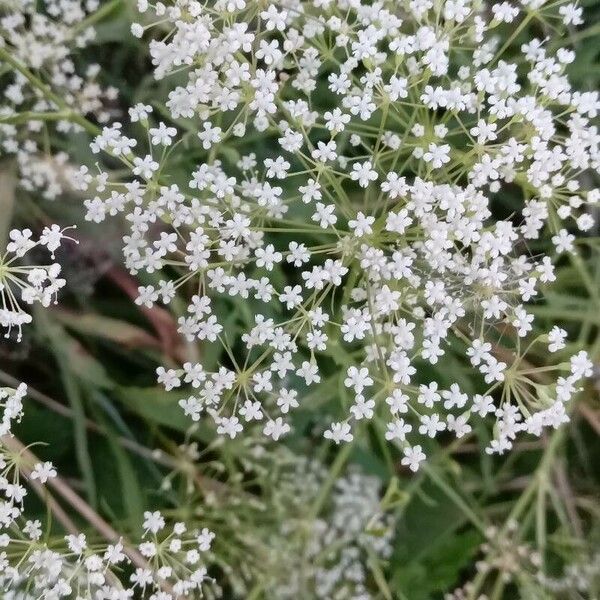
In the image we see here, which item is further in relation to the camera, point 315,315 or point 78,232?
point 78,232

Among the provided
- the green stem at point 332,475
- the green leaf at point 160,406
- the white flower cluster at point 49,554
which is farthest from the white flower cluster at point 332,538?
the white flower cluster at point 49,554

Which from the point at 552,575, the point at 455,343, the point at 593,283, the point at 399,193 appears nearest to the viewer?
the point at 399,193

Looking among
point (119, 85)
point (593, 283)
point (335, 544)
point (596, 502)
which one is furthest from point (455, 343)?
point (119, 85)

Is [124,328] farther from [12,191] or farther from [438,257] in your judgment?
[438,257]

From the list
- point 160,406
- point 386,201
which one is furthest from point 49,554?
point 386,201

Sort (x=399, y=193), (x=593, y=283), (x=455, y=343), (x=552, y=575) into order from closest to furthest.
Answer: (x=399, y=193) < (x=455, y=343) < (x=593, y=283) < (x=552, y=575)

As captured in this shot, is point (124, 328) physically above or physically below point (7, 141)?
below

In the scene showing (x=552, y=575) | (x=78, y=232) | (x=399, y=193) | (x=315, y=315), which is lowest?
(x=552, y=575)

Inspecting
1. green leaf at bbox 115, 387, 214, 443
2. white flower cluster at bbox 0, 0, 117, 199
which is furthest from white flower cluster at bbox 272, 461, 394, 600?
white flower cluster at bbox 0, 0, 117, 199

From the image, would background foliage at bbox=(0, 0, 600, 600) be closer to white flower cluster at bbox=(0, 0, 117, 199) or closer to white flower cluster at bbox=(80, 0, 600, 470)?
white flower cluster at bbox=(0, 0, 117, 199)
